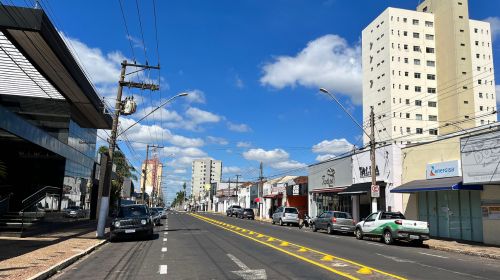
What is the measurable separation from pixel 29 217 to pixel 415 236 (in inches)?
725

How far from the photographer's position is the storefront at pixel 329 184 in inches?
1610

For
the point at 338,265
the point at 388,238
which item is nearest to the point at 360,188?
the point at 388,238

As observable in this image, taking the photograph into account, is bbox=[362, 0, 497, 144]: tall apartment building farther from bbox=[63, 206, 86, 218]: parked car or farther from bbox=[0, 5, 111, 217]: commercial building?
bbox=[0, 5, 111, 217]: commercial building

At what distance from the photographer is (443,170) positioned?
27.0 m

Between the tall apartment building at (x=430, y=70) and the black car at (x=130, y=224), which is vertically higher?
the tall apartment building at (x=430, y=70)

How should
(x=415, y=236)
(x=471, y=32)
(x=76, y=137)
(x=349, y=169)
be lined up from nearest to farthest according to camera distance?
(x=415, y=236) < (x=76, y=137) < (x=349, y=169) < (x=471, y=32)

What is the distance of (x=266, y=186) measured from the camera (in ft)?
240

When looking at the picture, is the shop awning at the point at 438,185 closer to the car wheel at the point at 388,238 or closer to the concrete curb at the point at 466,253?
the concrete curb at the point at 466,253

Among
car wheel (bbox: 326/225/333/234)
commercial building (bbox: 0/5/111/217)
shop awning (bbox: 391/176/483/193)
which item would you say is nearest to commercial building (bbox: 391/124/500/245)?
shop awning (bbox: 391/176/483/193)

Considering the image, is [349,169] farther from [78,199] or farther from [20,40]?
[20,40]

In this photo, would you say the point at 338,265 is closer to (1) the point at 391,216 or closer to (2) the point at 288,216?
(1) the point at 391,216

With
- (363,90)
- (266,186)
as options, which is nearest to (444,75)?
(363,90)

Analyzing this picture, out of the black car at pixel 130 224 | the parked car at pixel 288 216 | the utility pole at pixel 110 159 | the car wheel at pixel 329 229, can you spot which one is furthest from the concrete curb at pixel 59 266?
the parked car at pixel 288 216

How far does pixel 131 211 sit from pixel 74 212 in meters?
11.6
